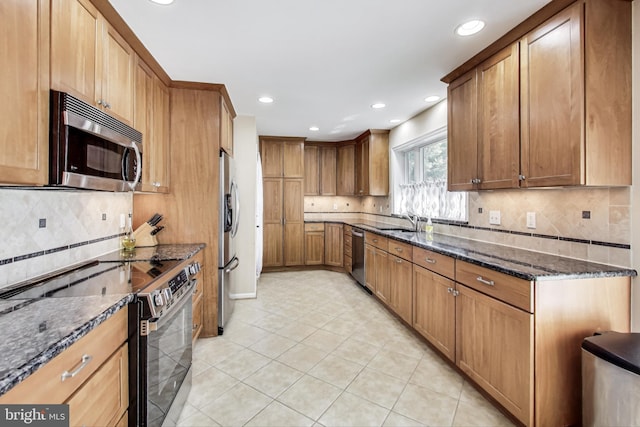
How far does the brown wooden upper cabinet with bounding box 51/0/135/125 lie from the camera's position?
4.49ft

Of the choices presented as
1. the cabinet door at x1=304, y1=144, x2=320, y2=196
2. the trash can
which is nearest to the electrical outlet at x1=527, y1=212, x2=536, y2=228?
the trash can

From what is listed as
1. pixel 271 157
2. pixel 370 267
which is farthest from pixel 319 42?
pixel 271 157

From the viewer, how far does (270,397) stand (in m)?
2.00

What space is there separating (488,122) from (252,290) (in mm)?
3342

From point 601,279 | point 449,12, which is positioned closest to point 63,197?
point 449,12

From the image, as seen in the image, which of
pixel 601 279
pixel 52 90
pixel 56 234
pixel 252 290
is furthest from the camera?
pixel 252 290

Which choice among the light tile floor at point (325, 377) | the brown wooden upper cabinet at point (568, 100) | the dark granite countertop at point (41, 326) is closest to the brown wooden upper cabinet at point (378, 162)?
the light tile floor at point (325, 377)

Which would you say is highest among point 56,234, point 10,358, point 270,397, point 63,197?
point 63,197

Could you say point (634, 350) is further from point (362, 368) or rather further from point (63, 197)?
point (63, 197)

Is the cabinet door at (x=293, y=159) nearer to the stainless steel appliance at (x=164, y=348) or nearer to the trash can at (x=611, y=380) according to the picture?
the stainless steel appliance at (x=164, y=348)

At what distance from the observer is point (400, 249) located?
→ 3092 millimetres

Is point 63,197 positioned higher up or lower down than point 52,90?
lower down

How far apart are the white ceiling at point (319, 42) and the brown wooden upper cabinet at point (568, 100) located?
25cm

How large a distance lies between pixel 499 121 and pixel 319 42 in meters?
1.46
